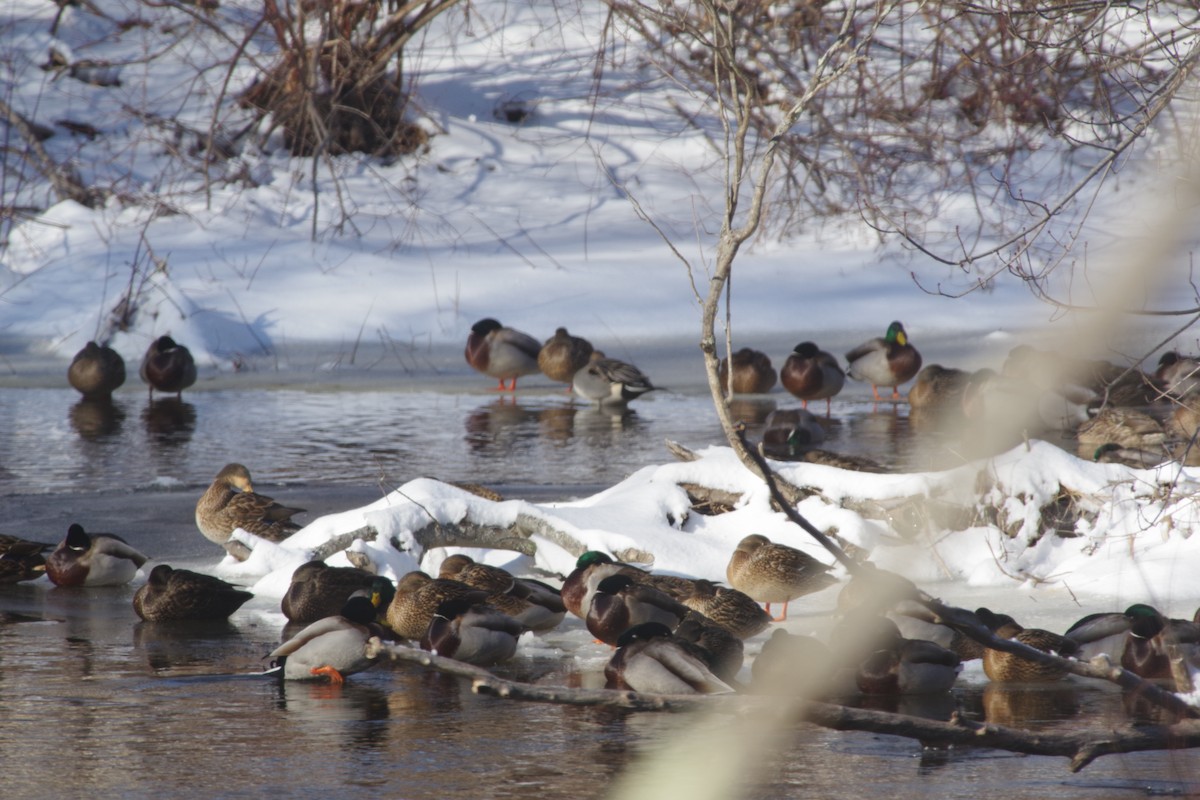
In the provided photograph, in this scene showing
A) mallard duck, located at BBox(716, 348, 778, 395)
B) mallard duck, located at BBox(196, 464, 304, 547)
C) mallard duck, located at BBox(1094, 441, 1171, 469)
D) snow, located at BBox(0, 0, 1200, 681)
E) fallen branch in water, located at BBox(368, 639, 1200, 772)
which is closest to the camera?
fallen branch in water, located at BBox(368, 639, 1200, 772)

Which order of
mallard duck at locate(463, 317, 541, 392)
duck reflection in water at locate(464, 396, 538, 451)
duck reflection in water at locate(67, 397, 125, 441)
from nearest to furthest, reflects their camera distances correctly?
duck reflection in water at locate(464, 396, 538, 451), duck reflection in water at locate(67, 397, 125, 441), mallard duck at locate(463, 317, 541, 392)

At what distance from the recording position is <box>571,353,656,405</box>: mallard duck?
448 inches

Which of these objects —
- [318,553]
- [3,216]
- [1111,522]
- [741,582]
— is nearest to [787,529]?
[741,582]

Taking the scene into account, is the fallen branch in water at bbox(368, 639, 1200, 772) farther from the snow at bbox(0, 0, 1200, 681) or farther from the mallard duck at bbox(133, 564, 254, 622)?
the snow at bbox(0, 0, 1200, 681)

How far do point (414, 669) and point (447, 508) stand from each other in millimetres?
1471

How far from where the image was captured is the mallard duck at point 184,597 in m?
5.21

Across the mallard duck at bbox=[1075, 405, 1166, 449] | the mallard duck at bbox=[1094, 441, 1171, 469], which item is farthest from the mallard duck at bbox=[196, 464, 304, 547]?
the mallard duck at bbox=[1075, 405, 1166, 449]

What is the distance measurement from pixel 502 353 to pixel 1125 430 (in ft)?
17.5

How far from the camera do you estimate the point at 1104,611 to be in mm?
5305

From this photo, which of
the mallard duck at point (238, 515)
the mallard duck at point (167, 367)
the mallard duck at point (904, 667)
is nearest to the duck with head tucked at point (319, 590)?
the mallard duck at point (238, 515)

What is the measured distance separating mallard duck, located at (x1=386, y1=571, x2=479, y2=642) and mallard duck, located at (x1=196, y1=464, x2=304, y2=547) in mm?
1361

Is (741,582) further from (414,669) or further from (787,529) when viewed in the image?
(414,669)

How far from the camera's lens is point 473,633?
470 centimetres

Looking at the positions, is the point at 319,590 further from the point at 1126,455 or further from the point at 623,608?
the point at 1126,455
